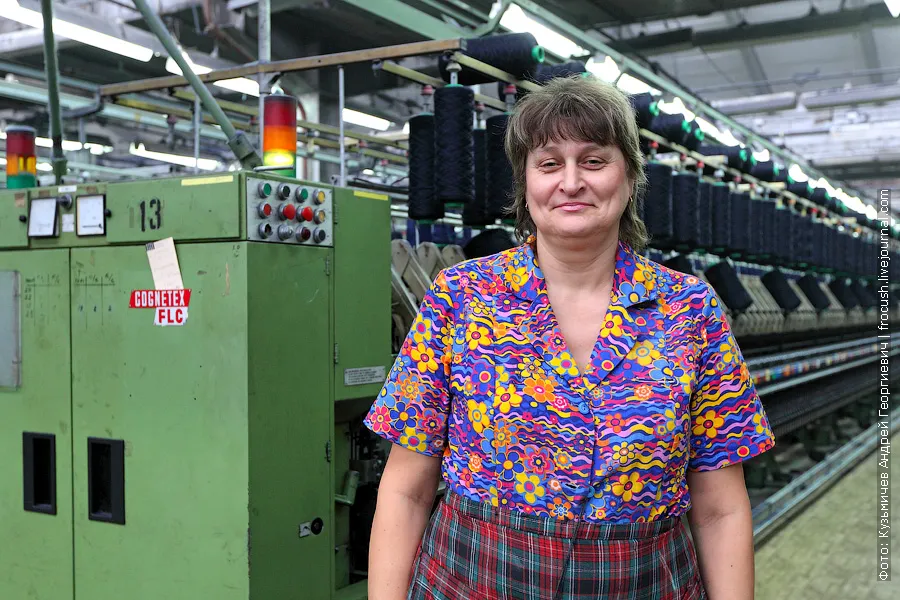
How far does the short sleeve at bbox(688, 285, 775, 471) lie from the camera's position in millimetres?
1302

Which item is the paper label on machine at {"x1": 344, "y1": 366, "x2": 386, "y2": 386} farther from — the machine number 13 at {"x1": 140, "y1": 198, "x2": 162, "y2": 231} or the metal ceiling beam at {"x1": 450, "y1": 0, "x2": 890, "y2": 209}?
the metal ceiling beam at {"x1": 450, "y1": 0, "x2": 890, "y2": 209}

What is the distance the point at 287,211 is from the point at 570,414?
1.50 m

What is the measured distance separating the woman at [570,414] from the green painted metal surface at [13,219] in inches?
79.4

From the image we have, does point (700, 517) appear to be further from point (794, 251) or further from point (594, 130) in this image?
point (794, 251)

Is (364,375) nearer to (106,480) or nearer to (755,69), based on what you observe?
(106,480)

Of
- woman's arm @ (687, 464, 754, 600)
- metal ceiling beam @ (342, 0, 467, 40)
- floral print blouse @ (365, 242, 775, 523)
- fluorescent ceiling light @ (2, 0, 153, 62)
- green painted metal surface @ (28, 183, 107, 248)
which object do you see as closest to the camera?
floral print blouse @ (365, 242, 775, 523)

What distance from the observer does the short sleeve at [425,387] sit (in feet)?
4.32

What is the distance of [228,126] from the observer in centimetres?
291

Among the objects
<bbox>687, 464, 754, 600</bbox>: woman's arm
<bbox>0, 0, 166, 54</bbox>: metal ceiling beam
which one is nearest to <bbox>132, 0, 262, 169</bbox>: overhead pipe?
<bbox>687, 464, 754, 600</bbox>: woman's arm

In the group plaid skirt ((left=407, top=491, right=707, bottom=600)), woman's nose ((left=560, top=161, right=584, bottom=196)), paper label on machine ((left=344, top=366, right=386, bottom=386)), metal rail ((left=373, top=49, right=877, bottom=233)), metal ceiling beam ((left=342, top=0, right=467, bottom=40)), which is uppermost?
metal ceiling beam ((left=342, top=0, right=467, bottom=40))

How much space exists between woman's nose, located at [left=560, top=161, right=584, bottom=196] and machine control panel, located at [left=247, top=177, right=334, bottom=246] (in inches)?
52.8

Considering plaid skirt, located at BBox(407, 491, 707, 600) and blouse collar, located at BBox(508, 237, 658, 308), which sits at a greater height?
blouse collar, located at BBox(508, 237, 658, 308)

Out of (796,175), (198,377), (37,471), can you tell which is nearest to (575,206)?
(198,377)

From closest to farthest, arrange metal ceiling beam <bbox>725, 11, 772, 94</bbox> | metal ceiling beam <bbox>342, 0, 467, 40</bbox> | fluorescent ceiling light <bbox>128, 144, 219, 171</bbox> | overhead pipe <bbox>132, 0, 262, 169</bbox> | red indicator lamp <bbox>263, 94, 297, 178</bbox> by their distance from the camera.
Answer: overhead pipe <bbox>132, 0, 262, 169</bbox>, red indicator lamp <bbox>263, 94, 297, 178</bbox>, metal ceiling beam <bbox>342, 0, 467, 40</bbox>, fluorescent ceiling light <bbox>128, 144, 219, 171</bbox>, metal ceiling beam <bbox>725, 11, 772, 94</bbox>
